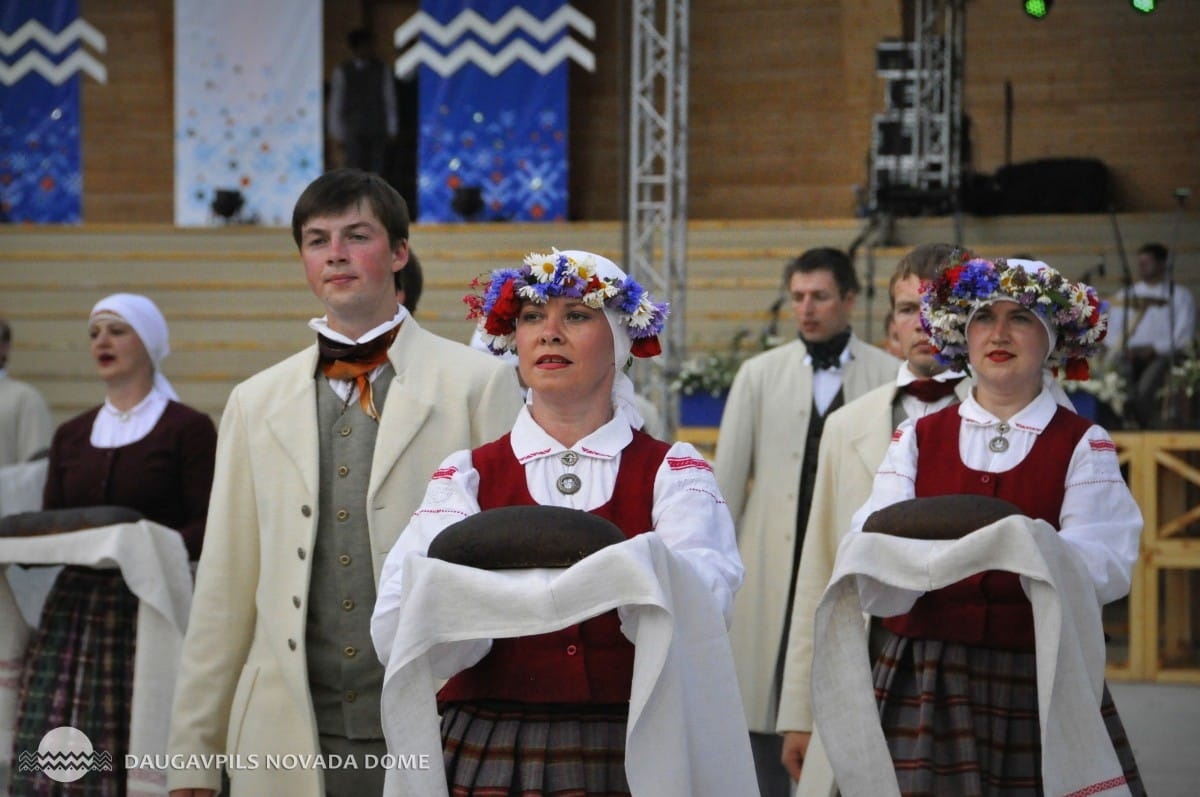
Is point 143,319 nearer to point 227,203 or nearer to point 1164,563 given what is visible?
point 1164,563

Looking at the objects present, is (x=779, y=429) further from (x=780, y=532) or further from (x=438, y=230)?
(x=438, y=230)

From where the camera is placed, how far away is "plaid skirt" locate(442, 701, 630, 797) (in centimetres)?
244

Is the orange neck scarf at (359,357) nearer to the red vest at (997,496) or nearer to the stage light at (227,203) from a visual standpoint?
the red vest at (997,496)

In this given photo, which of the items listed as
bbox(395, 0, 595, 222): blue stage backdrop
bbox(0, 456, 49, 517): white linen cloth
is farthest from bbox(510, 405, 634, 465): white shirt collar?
bbox(395, 0, 595, 222): blue stage backdrop

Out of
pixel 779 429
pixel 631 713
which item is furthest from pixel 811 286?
pixel 631 713

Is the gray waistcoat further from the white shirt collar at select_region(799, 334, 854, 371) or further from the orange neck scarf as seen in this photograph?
the white shirt collar at select_region(799, 334, 854, 371)

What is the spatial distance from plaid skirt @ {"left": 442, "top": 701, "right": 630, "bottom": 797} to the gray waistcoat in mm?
618

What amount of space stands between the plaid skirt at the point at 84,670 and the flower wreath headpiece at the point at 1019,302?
7.20ft

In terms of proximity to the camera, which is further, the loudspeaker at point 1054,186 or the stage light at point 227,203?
the stage light at point 227,203

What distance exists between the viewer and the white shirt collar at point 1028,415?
3.18 m

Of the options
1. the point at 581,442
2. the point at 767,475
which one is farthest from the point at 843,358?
the point at 581,442

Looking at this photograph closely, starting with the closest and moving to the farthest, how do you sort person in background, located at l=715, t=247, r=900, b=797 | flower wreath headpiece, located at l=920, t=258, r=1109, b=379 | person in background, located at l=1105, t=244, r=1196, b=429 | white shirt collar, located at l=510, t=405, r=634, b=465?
white shirt collar, located at l=510, t=405, r=634, b=465, flower wreath headpiece, located at l=920, t=258, r=1109, b=379, person in background, located at l=715, t=247, r=900, b=797, person in background, located at l=1105, t=244, r=1196, b=429

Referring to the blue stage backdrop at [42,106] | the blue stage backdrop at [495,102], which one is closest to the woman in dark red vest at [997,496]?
the blue stage backdrop at [495,102]

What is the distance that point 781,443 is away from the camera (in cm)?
537
